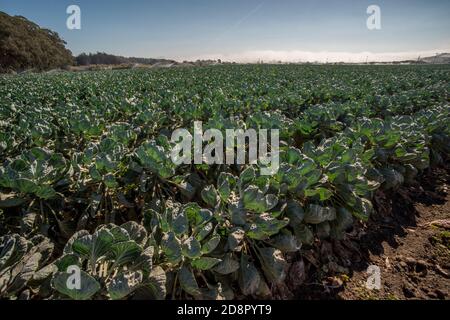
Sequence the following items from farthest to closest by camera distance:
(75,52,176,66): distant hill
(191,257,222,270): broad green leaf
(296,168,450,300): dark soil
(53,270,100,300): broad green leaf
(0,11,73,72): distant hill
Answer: (75,52,176,66): distant hill → (0,11,73,72): distant hill → (296,168,450,300): dark soil → (191,257,222,270): broad green leaf → (53,270,100,300): broad green leaf

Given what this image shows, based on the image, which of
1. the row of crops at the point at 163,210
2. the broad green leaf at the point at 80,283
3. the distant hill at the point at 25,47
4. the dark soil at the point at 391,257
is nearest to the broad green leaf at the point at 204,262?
the row of crops at the point at 163,210

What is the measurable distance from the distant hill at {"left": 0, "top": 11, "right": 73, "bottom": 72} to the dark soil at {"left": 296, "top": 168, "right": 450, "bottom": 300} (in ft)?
142

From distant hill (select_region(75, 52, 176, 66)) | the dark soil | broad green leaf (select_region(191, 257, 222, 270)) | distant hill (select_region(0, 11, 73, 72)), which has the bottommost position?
the dark soil

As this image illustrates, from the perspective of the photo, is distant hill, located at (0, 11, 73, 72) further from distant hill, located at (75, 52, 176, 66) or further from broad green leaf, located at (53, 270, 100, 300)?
broad green leaf, located at (53, 270, 100, 300)

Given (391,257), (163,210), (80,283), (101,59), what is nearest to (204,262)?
(80,283)

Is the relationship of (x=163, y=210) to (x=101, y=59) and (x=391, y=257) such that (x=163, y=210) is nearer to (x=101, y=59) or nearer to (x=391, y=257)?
(x=391, y=257)

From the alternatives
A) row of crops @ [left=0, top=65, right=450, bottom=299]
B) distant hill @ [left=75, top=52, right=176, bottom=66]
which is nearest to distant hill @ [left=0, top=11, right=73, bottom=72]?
distant hill @ [left=75, top=52, right=176, bottom=66]

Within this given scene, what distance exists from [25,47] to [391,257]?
46.7m

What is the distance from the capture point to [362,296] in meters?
2.31

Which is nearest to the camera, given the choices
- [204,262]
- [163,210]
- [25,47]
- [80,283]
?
[80,283]

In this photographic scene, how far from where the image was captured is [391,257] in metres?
2.81

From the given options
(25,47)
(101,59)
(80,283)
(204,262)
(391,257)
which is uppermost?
(101,59)

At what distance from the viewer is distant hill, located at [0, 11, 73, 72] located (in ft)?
115

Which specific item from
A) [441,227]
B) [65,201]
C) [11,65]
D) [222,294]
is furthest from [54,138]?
[11,65]
